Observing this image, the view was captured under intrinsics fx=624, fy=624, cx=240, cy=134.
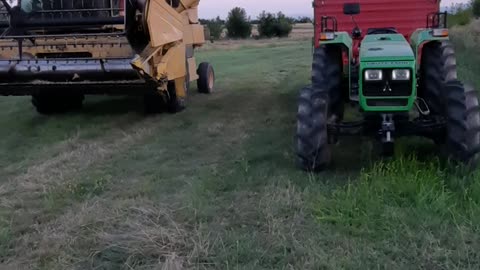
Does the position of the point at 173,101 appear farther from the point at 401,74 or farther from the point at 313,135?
the point at 401,74

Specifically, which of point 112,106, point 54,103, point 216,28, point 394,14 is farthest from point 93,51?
point 216,28

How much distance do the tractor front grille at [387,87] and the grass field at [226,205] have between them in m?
0.61

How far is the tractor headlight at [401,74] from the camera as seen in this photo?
17.7ft

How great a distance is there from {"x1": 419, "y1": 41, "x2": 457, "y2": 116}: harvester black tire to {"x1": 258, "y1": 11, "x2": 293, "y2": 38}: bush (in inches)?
1683

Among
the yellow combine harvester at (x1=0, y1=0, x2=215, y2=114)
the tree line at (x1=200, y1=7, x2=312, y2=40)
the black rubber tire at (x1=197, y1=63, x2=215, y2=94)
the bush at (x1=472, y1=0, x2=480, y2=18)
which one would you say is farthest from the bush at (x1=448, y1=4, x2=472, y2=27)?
the yellow combine harvester at (x1=0, y1=0, x2=215, y2=114)

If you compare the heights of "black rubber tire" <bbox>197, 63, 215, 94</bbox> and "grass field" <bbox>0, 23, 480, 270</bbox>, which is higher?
"black rubber tire" <bbox>197, 63, 215, 94</bbox>

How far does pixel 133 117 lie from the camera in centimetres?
967

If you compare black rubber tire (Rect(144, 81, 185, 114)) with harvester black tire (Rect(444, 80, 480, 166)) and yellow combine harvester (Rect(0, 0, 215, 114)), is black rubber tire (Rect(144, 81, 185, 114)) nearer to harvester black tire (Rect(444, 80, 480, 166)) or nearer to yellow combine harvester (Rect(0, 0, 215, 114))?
yellow combine harvester (Rect(0, 0, 215, 114))

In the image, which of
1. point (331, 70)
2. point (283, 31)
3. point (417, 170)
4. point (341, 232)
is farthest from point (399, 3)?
point (283, 31)

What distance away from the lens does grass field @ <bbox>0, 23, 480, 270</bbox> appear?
395cm

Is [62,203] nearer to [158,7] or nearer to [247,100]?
[158,7]

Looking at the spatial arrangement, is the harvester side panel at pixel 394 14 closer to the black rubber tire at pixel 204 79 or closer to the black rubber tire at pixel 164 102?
the black rubber tire at pixel 164 102

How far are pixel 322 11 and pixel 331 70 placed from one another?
268 cm

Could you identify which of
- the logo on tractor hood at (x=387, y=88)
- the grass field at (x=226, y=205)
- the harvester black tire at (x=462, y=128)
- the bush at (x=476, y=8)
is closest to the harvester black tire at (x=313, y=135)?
the grass field at (x=226, y=205)
